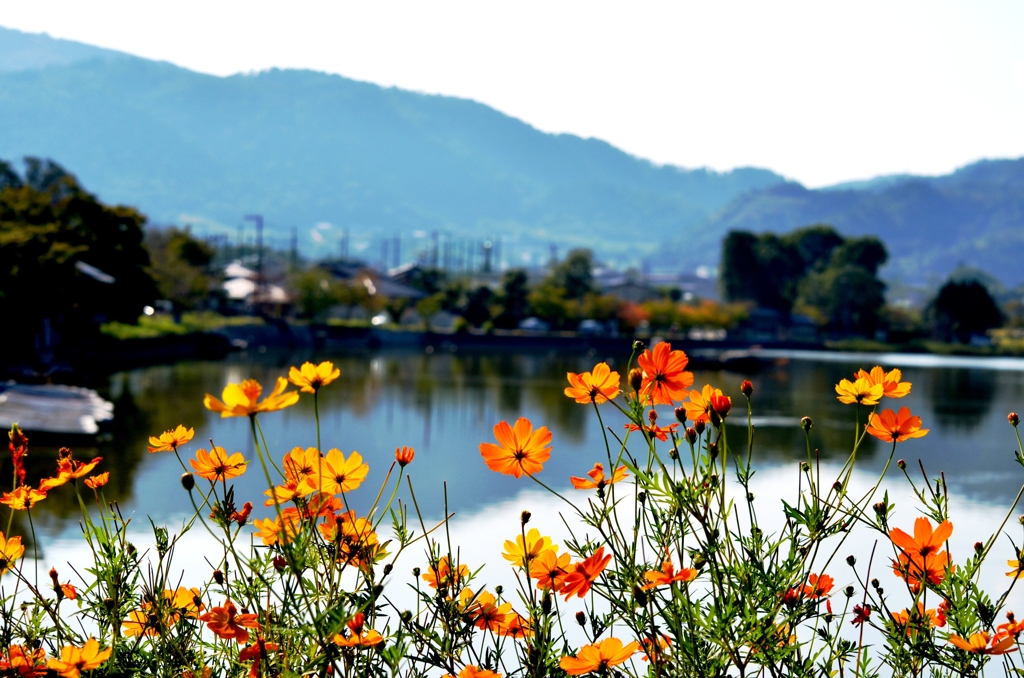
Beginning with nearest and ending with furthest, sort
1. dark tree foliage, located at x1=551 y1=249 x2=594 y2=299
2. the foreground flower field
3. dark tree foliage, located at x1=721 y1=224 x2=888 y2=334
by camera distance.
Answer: the foreground flower field
dark tree foliage, located at x1=551 y1=249 x2=594 y2=299
dark tree foliage, located at x1=721 y1=224 x2=888 y2=334

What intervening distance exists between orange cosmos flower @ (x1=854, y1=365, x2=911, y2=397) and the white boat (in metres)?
11.5

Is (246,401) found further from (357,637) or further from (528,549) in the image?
(528,549)

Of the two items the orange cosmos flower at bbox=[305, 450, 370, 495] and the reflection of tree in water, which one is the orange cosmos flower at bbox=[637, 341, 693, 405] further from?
the reflection of tree in water

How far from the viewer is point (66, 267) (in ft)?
72.1

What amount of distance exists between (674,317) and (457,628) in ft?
175

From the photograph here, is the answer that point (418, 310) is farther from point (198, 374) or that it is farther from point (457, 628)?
point (457, 628)

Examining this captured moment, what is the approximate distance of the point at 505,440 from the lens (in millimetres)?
1439

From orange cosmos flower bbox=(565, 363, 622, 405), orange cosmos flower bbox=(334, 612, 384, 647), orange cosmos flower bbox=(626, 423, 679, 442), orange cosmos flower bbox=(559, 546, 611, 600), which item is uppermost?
orange cosmos flower bbox=(565, 363, 622, 405)

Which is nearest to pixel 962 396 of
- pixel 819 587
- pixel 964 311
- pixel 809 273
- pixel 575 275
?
pixel 819 587

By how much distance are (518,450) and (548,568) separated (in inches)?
9.3

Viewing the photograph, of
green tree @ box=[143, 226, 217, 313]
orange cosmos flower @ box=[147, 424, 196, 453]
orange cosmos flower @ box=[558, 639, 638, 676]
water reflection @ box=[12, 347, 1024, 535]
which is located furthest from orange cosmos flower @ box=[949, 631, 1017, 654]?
green tree @ box=[143, 226, 217, 313]

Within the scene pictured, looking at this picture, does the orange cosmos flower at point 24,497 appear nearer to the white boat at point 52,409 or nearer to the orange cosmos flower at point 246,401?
the orange cosmos flower at point 246,401

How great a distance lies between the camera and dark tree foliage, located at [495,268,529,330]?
5038cm

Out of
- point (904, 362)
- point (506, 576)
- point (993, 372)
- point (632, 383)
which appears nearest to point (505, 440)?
point (632, 383)
